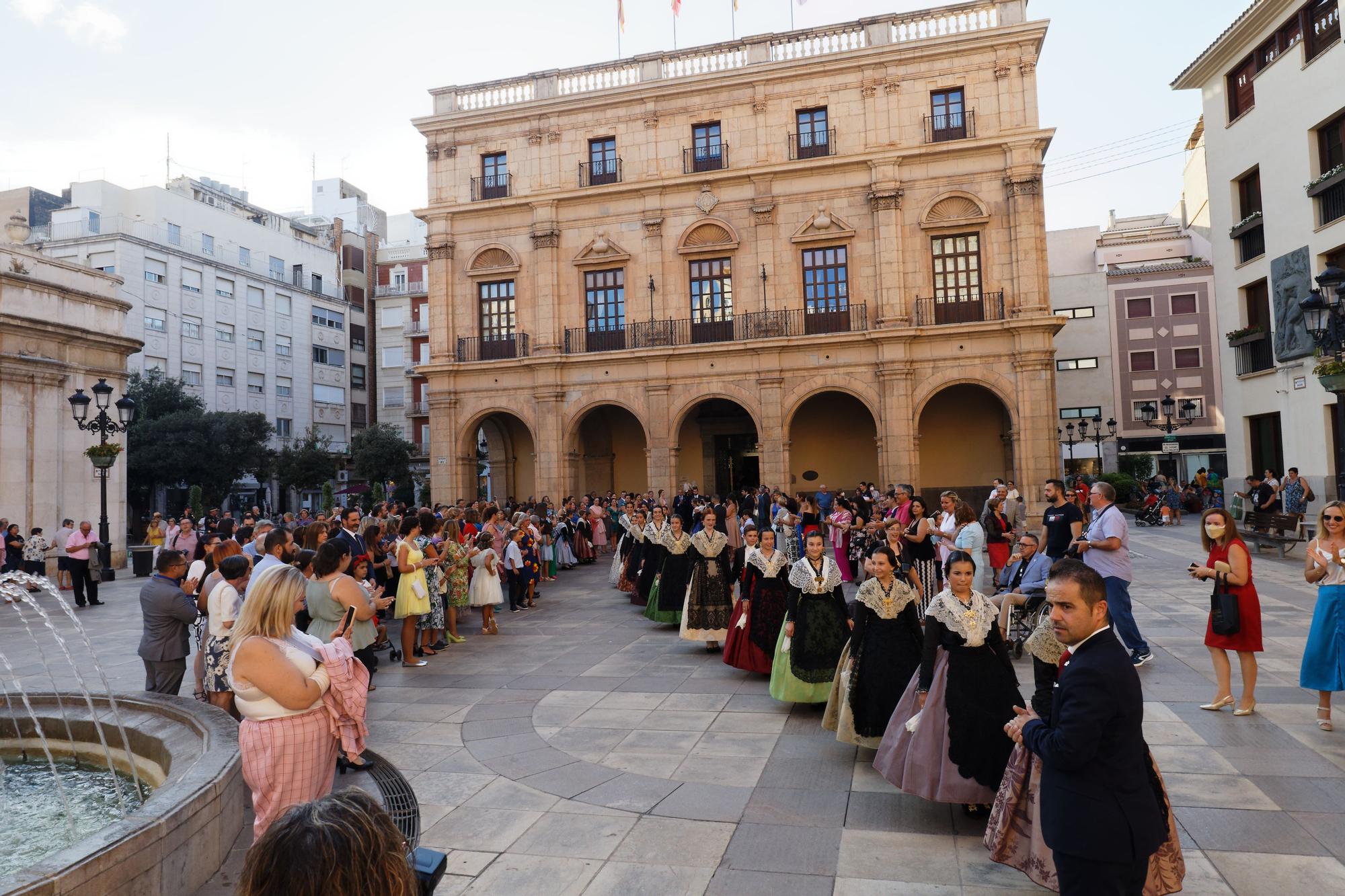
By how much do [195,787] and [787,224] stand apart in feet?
83.4

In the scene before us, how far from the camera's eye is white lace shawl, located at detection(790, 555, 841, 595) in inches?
292

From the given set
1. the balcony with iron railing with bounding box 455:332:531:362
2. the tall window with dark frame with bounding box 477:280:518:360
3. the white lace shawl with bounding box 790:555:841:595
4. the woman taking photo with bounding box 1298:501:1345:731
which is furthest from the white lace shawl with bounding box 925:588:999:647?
the tall window with dark frame with bounding box 477:280:518:360

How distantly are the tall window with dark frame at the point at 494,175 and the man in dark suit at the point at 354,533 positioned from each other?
21.7 metres

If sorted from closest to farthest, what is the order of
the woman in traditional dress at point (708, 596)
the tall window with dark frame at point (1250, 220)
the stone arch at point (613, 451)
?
the woman in traditional dress at point (708, 596)
the tall window with dark frame at point (1250, 220)
the stone arch at point (613, 451)

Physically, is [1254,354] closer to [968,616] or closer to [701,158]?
[701,158]

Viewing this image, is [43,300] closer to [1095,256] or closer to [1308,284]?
[1308,284]

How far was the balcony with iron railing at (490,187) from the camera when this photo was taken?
30.0 metres

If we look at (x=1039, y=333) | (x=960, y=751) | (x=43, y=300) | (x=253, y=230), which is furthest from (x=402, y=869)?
(x=253, y=230)

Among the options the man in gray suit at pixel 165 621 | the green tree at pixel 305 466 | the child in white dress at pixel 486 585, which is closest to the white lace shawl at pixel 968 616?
the man in gray suit at pixel 165 621

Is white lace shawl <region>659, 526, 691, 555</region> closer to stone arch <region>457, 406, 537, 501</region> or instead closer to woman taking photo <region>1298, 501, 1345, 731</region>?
woman taking photo <region>1298, 501, 1345, 731</region>

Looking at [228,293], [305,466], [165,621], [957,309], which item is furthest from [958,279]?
[228,293]

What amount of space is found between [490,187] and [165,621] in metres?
26.0

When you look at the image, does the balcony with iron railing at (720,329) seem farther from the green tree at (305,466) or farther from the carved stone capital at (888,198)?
the green tree at (305,466)

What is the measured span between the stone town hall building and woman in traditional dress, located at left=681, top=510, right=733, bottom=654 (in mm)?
16391
